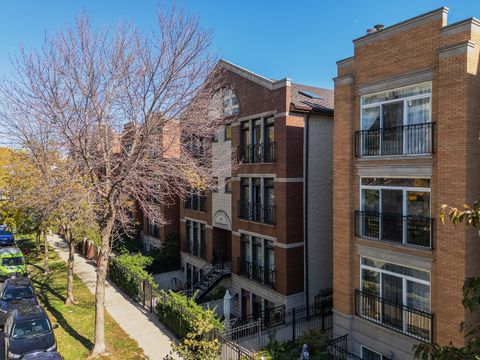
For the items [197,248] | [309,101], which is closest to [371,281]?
[309,101]

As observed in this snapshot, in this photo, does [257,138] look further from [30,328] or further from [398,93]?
[30,328]

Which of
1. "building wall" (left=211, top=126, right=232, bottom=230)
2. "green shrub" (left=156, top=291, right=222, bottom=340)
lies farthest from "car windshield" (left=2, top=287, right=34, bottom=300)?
"building wall" (left=211, top=126, right=232, bottom=230)

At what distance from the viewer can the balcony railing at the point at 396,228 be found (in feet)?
36.4

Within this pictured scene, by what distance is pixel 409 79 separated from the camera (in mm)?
11398

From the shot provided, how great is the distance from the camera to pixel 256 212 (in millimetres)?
18531

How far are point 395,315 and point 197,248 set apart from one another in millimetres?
13739

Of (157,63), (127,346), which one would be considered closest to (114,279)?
(127,346)

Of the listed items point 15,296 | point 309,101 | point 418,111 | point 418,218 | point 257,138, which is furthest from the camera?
point 257,138

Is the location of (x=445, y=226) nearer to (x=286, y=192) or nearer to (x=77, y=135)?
(x=286, y=192)

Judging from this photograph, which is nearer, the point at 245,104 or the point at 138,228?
the point at 245,104

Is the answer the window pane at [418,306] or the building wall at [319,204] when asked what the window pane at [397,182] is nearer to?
the window pane at [418,306]

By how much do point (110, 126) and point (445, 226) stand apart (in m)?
11.6

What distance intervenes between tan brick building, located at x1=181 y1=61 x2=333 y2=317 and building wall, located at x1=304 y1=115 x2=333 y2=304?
1.10 feet

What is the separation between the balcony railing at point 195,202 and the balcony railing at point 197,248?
7.01ft
